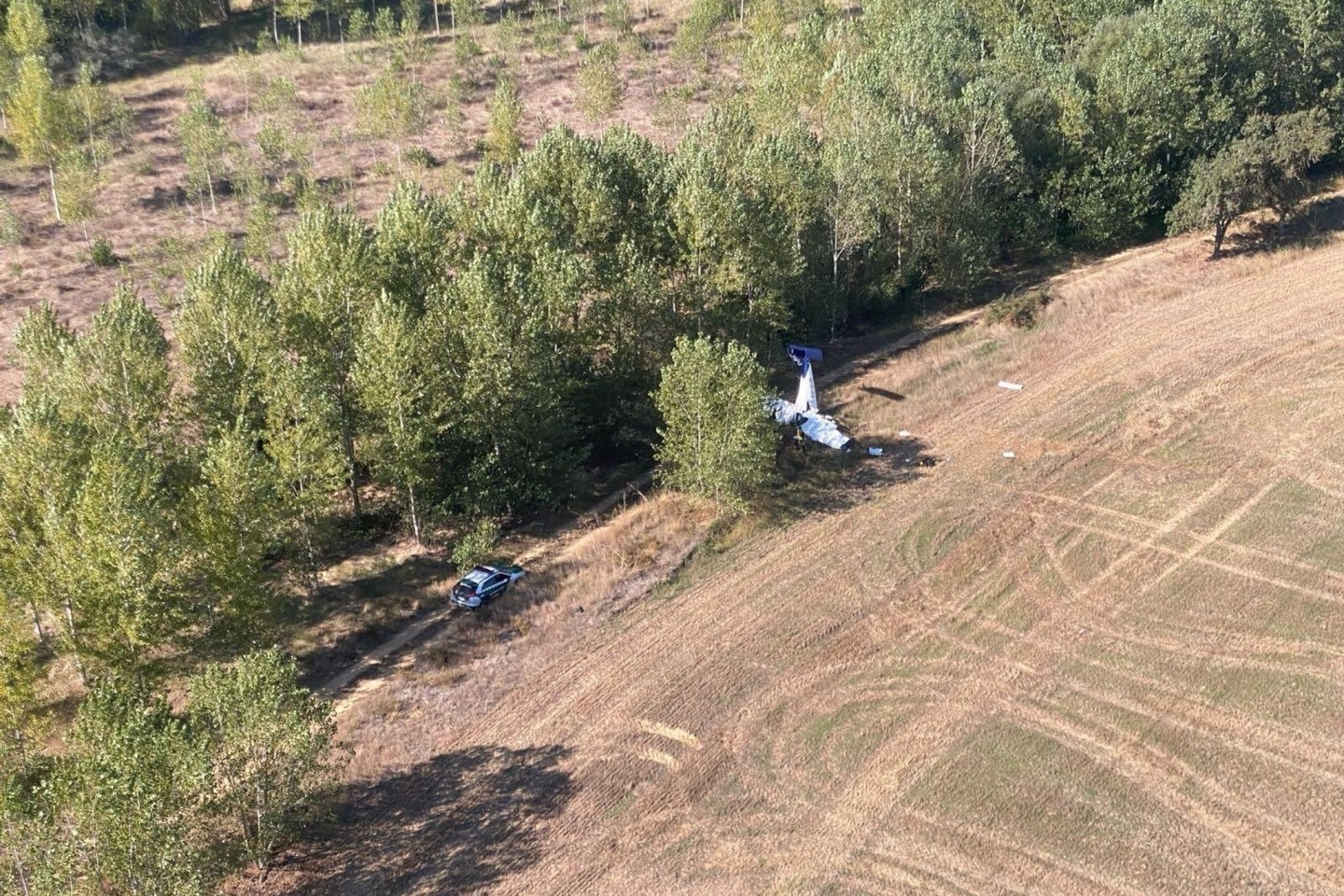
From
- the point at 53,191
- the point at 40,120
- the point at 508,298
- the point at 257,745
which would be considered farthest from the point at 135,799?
the point at 53,191

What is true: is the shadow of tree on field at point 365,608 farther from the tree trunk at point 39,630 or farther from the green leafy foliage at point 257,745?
the tree trunk at point 39,630

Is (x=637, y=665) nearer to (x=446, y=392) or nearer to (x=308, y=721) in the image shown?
(x=308, y=721)

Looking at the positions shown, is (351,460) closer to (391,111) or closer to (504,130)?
(504,130)

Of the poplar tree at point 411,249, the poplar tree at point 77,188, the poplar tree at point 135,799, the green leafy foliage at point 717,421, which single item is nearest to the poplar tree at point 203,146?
the poplar tree at point 77,188

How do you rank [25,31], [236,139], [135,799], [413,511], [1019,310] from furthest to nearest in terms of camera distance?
[25,31]
[236,139]
[1019,310]
[413,511]
[135,799]

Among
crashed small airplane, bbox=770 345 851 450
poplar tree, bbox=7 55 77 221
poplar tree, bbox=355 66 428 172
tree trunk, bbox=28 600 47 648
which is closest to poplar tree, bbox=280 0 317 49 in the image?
poplar tree, bbox=355 66 428 172

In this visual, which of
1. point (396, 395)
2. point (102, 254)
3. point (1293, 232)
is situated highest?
point (102, 254)

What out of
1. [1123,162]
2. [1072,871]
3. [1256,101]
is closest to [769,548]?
[1072,871]
